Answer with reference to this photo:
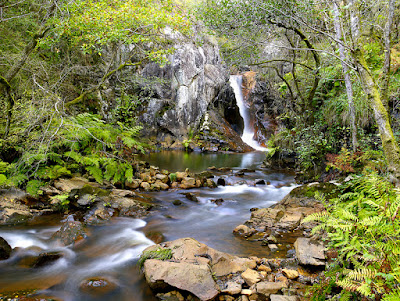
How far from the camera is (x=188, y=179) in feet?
32.5

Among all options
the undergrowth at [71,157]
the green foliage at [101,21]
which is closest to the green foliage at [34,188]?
the undergrowth at [71,157]

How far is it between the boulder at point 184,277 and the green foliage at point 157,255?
272 mm

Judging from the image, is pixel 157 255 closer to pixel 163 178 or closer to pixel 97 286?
pixel 97 286

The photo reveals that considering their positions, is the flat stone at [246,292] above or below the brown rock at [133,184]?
above

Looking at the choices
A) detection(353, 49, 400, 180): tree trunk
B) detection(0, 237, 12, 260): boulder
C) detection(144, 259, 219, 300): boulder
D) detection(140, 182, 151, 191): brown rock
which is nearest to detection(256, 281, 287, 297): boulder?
detection(144, 259, 219, 300): boulder

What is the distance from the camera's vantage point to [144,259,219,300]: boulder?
3.04 m

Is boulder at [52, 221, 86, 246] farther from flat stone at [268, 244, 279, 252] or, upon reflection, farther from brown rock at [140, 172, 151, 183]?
brown rock at [140, 172, 151, 183]

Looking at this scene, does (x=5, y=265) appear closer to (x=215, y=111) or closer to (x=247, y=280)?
(x=247, y=280)

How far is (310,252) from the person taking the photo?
373 cm

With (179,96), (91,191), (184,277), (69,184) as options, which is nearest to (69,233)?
(91,191)

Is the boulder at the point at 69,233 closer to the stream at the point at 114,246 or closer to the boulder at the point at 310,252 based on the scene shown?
the stream at the point at 114,246

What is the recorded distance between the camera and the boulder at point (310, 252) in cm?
354

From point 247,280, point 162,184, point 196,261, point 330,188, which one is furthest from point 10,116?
point 330,188

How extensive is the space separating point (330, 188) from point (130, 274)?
523 centimetres
